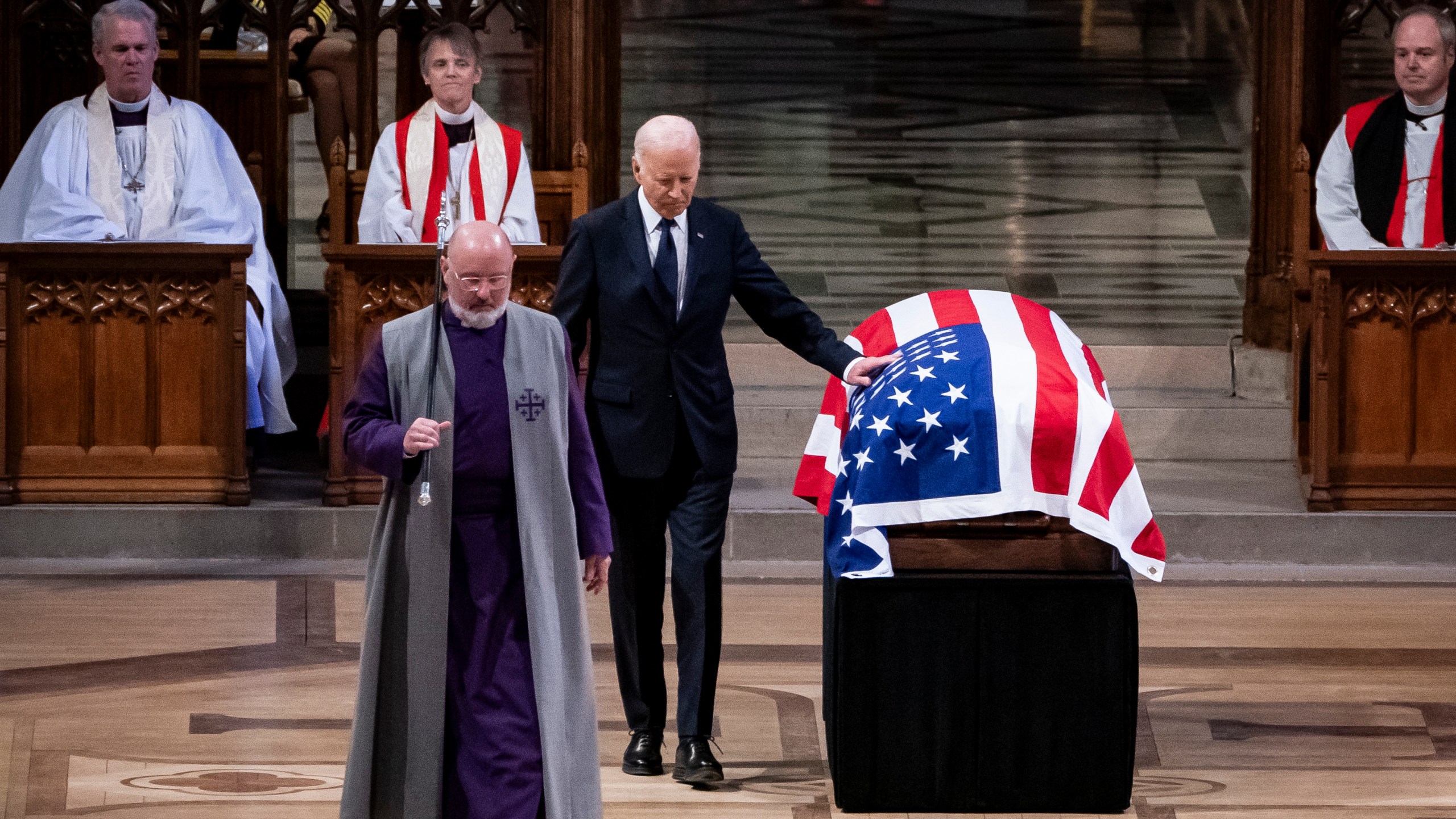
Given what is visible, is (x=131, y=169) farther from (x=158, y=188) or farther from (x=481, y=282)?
(x=481, y=282)

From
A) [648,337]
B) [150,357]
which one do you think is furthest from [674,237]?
[150,357]

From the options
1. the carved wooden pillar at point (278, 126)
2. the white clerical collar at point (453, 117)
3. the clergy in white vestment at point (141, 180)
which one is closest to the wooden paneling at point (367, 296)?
the clergy in white vestment at point (141, 180)

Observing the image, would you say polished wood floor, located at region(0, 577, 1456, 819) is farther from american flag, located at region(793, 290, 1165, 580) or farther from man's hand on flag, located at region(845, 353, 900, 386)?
man's hand on flag, located at region(845, 353, 900, 386)

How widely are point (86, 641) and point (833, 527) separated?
112 inches

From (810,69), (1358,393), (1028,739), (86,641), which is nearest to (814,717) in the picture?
(1028,739)

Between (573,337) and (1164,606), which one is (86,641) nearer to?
(573,337)

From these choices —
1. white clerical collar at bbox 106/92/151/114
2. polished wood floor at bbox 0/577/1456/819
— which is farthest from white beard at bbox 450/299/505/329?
white clerical collar at bbox 106/92/151/114

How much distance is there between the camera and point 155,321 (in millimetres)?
7742

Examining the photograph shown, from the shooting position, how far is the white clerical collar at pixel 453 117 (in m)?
8.36

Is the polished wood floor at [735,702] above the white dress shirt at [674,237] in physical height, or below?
below

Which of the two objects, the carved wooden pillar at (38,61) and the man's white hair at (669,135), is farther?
the carved wooden pillar at (38,61)

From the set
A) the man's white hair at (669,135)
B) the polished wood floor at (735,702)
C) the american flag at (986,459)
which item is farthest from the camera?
the polished wood floor at (735,702)

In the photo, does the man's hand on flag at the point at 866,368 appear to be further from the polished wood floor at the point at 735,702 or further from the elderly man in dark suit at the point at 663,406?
the polished wood floor at the point at 735,702

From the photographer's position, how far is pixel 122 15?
8.03 metres
